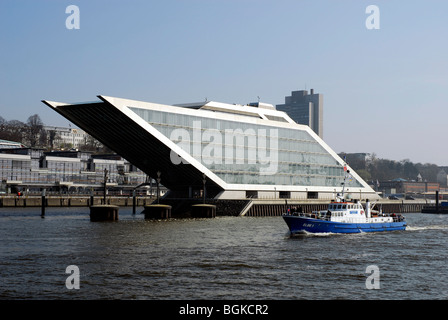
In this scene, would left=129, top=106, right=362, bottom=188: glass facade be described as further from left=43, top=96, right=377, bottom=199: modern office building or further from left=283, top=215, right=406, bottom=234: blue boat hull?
left=283, top=215, right=406, bottom=234: blue boat hull

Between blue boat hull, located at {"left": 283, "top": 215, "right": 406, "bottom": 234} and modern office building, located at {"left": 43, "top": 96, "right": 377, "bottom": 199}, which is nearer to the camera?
blue boat hull, located at {"left": 283, "top": 215, "right": 406, "bottom": 234}

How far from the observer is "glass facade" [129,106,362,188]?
297 ft

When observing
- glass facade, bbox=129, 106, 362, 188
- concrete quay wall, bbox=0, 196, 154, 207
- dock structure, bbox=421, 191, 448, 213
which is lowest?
dock structure, bbox=421, 191, 448, 213

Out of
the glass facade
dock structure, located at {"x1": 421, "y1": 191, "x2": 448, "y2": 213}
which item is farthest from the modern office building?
dock structure, located at {"x1": 421, "y1": 191, "x2": 448, "y2": 213}

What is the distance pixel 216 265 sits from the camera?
38.2 metres

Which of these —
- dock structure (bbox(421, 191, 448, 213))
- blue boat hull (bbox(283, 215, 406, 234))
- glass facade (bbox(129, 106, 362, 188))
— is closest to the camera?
blue boat hull (bbox(283, 215, 406, 234))

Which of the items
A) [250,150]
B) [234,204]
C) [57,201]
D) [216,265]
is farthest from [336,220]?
[57,201]

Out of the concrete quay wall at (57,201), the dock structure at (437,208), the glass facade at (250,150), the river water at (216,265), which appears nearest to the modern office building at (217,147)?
the glass facade at (250,150)

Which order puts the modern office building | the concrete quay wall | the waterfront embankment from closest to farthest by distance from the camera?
the modern office building < the waterfront embankment < the concrete quay wall

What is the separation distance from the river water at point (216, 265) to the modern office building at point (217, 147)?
2614 cm

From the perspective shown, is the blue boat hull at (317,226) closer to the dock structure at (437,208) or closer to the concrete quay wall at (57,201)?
the concrete quay wall at (57,201)
